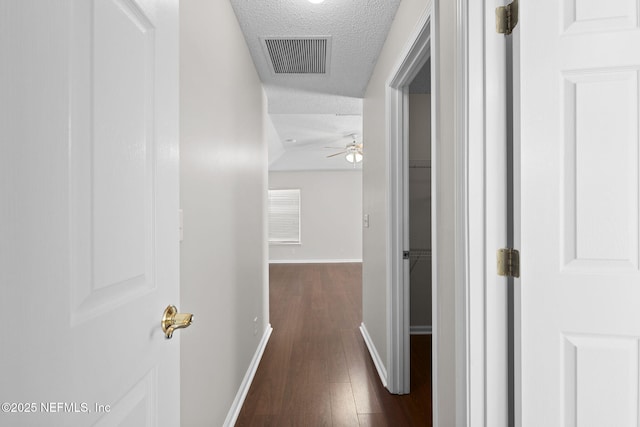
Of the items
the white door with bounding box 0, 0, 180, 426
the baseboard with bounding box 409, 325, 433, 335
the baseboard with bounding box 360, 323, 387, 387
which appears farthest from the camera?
the baseboard with bounding box 409, 325, 433, 335

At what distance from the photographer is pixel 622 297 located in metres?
0.95

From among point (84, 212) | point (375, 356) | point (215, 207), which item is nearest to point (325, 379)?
point (375, 356)

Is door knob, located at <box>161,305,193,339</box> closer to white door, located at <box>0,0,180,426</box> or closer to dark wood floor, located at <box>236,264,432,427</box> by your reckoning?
white door, located at <box>0,0,180,426</box>

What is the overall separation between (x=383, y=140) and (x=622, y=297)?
67.8 inches

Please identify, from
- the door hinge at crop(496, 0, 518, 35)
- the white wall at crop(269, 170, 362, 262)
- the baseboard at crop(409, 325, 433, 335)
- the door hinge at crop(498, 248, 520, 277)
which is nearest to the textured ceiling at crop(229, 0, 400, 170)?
the door hinge at crop(496, 0, 518, 35)

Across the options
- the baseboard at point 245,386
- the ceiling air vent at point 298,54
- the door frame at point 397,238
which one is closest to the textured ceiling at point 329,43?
the ceiling air vent at point 298,54

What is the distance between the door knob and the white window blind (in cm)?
781

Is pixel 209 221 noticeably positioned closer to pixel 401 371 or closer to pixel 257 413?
pixel 257 413

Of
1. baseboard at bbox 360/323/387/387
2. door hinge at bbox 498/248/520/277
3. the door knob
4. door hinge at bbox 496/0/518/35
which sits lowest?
baseboard at bbox 360/323/387/387

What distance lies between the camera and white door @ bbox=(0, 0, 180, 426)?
0.41m

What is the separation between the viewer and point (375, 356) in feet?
8.89

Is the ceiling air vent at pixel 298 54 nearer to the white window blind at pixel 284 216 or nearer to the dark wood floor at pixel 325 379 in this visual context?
the dark wood floor at pixel 325 379

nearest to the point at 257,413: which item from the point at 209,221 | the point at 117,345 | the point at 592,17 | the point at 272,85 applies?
the point at 209,221

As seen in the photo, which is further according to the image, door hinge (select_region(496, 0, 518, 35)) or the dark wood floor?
the dark wood floor
